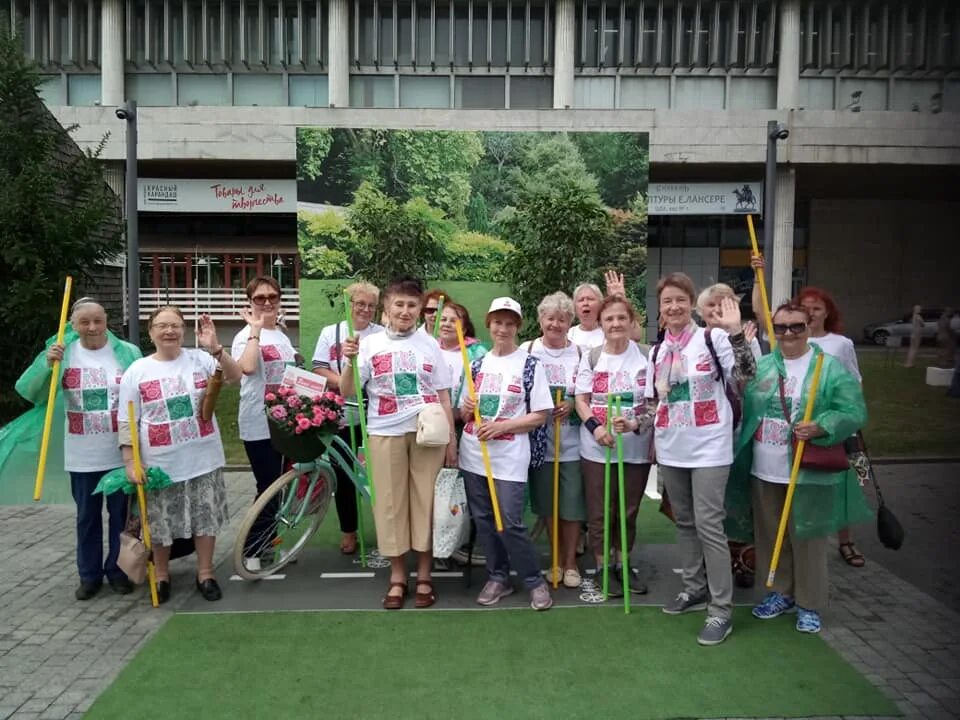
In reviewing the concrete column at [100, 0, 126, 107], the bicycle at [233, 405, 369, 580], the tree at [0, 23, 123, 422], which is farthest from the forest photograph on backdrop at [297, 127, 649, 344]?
the concrete column at [100, 0, 126, 107]

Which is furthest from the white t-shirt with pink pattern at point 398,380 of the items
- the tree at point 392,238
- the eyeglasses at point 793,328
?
the tree at point 392,238

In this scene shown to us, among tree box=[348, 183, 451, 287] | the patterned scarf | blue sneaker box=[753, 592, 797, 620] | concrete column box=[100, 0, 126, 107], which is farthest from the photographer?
concrete column box=[100, 0, 126, 107]

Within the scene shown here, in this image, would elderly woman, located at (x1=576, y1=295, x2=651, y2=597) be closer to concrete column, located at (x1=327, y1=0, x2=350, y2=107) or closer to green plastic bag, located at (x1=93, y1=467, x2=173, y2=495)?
green plastic bag, located at (x1=93, y1=467, x2=173, y2=495)

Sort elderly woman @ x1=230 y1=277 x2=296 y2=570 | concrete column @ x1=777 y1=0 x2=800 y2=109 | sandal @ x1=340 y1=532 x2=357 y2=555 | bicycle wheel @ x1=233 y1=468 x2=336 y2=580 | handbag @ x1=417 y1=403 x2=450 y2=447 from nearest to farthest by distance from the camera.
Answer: handbag @ x1=417 y1=403 x2=450 y2=447
bicycle wheel @ x1=233 y1=468 x2=336 y2=580
elderly woman @ x1=230 y1=277 x2=296 y2=570
sandal @ x1=340 y1=532 x2=357 y2=555
concrete column @ x1=777 y1=0 x2=800 y2=109

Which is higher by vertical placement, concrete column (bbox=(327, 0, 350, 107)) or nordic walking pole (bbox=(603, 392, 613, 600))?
concrete column (bbox=(327, 0, 350, 107))

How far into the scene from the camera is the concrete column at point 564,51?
987 inches

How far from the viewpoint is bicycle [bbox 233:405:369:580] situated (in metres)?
5.08

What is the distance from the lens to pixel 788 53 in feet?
82.9

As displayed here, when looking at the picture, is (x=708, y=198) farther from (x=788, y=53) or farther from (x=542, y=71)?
(x=542, y=71)

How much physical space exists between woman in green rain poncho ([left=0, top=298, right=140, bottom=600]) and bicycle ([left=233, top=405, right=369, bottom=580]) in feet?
2.50

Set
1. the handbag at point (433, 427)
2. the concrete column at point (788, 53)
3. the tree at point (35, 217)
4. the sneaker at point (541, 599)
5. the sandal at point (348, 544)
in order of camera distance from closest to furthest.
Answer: the handbag at point (433, 427) → the sneaker at point (541, 599) → the sandal at point (348, 544) → the tree at point (35, 217) → the concrete column at point (788, 53)

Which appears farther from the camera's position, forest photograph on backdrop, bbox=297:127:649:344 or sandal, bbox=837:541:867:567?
forest photograph on backdrop, bbox=297:127:649:344

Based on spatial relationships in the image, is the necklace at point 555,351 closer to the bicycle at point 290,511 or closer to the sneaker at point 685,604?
the bicycle at point 290,511

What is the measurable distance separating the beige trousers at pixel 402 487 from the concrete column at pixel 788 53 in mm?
22968
